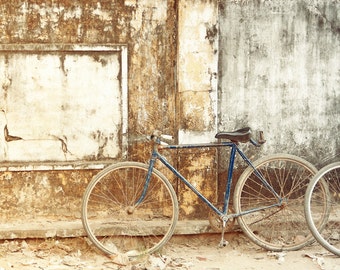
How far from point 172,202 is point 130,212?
0.41 metres

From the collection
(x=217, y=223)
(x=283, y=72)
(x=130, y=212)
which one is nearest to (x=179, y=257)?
(x=217, y=223)

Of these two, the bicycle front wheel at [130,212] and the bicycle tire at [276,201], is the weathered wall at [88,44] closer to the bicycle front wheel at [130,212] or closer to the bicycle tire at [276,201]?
the bicycle front wheel at [130,212]

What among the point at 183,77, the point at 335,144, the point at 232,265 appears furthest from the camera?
the point at 335,144

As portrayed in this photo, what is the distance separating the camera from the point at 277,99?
22.0 feet

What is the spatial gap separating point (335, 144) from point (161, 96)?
6.49 ft

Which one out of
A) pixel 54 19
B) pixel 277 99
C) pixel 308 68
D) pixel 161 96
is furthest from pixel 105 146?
pixel 308 68

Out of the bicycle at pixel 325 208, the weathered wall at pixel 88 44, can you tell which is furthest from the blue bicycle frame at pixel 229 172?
the weathered wall at pixel 88 44

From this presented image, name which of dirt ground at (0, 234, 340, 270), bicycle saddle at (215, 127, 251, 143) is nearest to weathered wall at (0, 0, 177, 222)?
dirt ground at (0, 234, 340, 270)

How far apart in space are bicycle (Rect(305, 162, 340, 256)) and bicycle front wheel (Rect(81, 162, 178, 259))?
1320 mm

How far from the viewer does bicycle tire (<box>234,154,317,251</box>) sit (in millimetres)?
6238

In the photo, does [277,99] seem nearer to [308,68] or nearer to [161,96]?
[308,68]

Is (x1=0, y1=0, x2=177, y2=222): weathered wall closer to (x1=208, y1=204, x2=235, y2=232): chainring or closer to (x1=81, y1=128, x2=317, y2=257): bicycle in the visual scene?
(x1=81, y1=128, x2=317, y2=257): bicycle

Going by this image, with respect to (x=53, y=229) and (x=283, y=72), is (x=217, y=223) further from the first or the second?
(x=283, y=72)

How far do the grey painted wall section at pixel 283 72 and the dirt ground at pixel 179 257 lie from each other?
44.5 inches
